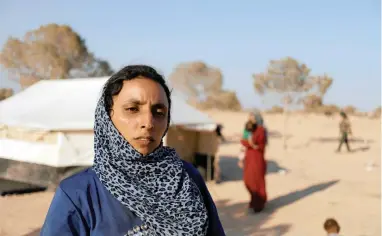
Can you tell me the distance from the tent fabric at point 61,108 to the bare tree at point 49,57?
33.7 feet

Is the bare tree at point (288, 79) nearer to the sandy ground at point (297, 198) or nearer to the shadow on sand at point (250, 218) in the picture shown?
the sandy ground at point (297, 198)

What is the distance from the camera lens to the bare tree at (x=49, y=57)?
20.1 m

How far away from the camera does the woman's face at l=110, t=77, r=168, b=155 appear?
1.27 metres

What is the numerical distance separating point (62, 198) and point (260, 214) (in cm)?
598

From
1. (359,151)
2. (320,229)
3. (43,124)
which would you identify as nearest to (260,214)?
(320,229)

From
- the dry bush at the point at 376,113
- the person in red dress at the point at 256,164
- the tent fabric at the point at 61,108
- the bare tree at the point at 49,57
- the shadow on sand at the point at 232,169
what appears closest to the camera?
the person in red dress at the point at 256,164

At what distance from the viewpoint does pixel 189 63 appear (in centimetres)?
5534

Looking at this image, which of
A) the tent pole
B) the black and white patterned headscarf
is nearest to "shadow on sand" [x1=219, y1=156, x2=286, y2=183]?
the tent pole

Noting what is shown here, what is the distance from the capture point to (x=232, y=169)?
11609 mm

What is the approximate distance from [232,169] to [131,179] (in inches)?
412

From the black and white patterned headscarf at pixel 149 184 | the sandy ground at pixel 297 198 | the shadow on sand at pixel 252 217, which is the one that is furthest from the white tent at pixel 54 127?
the black and white patterned headscarf at pixel 149 184

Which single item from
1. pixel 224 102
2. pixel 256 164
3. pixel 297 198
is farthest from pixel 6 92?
pixel 224 102

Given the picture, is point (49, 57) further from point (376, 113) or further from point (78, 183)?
point (376, 113)

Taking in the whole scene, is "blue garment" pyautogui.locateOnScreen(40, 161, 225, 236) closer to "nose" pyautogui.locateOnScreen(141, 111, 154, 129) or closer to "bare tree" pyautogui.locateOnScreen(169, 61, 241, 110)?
"nose" pyautogui.locateOnScreen(141, 111, 154, 129)
